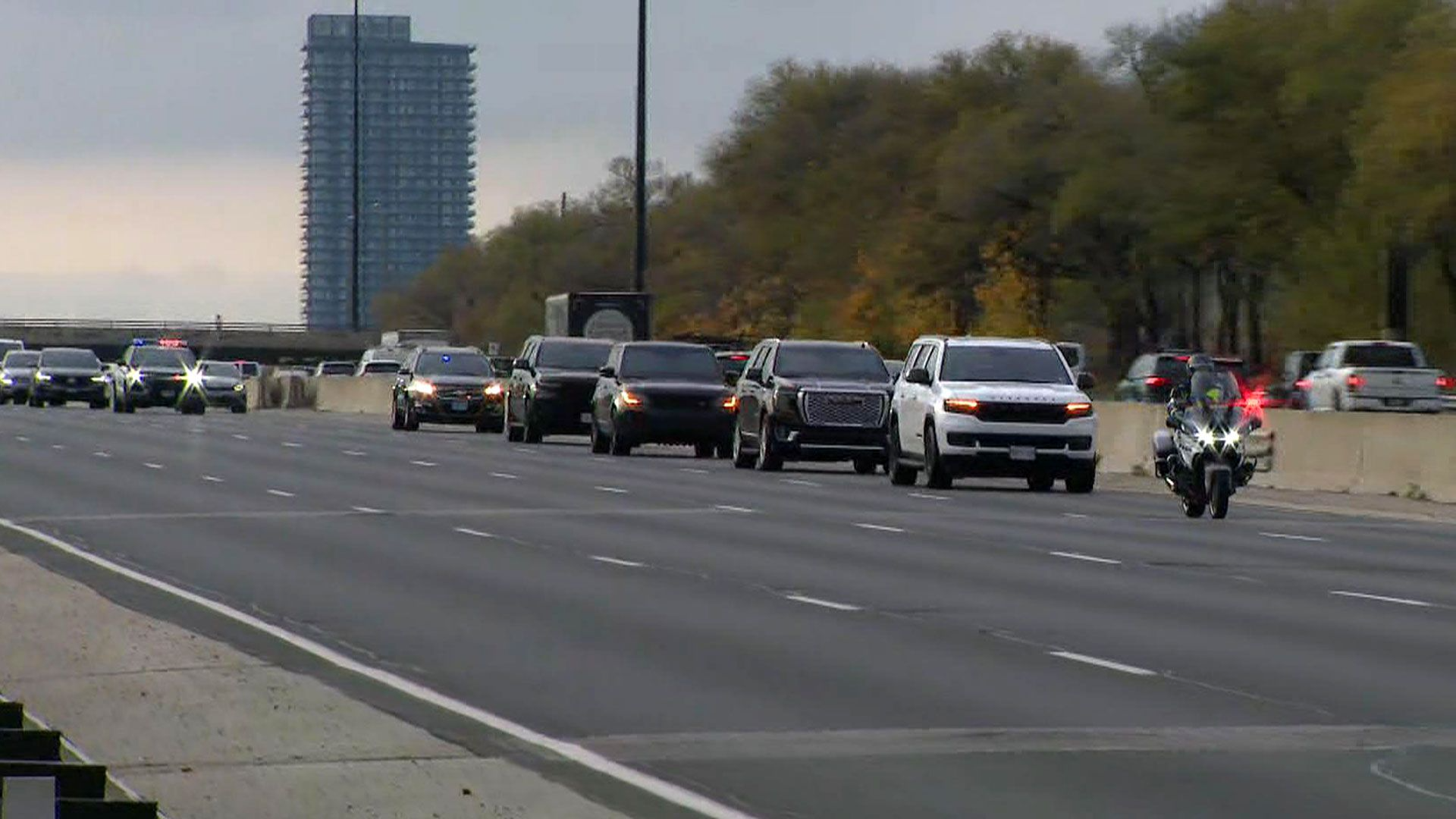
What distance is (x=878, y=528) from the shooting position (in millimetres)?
28469

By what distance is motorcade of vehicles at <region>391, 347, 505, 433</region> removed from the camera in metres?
63.2

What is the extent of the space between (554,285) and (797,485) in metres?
158

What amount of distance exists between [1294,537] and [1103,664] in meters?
12.8

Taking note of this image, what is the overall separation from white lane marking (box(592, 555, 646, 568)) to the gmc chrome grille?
1815 cm

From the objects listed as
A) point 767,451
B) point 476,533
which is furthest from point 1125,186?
point 476,533

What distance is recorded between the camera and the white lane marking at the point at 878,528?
27870 millimetres

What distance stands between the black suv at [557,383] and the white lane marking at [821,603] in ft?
109

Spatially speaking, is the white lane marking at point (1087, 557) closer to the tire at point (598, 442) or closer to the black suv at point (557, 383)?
the tire at point (598, 442)

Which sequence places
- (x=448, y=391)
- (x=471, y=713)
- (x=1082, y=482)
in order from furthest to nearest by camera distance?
1. (x=448, y=391)
2. (x=1082, y=482)
3. (x=471, y=713)

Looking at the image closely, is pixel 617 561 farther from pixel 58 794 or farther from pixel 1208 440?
pixel 58 794

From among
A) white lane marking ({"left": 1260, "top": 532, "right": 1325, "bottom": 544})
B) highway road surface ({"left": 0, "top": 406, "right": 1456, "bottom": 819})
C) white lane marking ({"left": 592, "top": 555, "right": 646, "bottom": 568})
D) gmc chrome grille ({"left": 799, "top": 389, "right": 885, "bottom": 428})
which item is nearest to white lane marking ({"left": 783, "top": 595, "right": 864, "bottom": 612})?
highway road surface ({"left": 0, "top": 406, "right": 1456, "bottom": 819})

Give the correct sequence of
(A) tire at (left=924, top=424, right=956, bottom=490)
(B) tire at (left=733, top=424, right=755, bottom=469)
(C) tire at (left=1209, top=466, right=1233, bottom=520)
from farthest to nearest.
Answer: (B) tire at (left=733, top=424, right=755, bottom=469) < (A) tire at (left=924, top=424, right=956, bottom=490) < (C) tire at (left=1209, top=466, right=1233, bottom=520)

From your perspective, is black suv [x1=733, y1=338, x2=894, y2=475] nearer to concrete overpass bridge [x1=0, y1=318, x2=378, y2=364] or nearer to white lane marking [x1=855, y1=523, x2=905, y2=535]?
white lane marking [x1=855, y1=523, x2=905, y2=535]

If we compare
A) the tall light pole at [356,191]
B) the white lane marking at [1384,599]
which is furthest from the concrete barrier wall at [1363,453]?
the tall light pole at [356,191]
